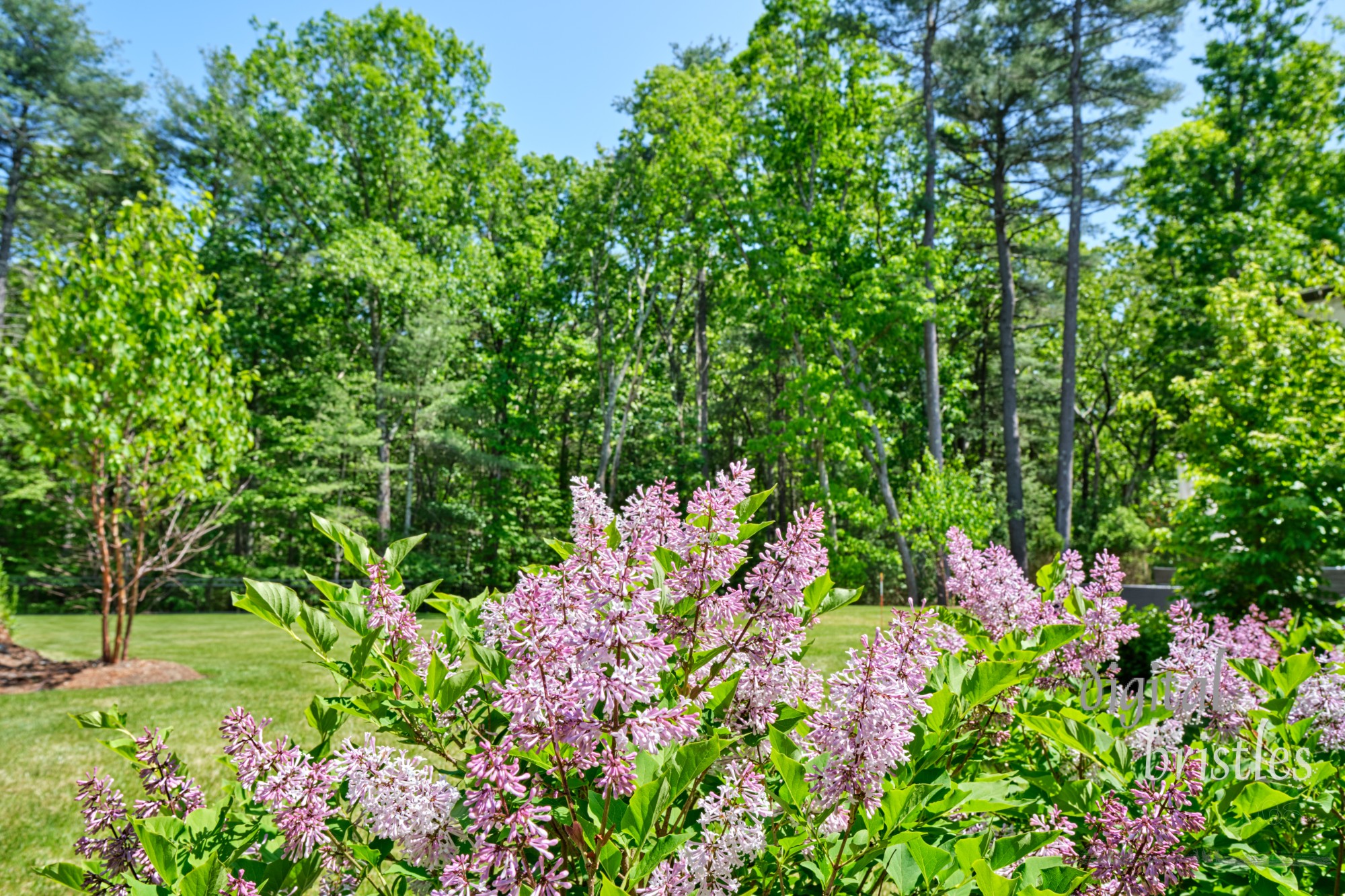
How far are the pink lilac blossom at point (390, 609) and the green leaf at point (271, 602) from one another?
16 centimetres

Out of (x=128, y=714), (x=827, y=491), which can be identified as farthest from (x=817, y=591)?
(x=827, y=491)

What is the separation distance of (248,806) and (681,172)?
18236mm

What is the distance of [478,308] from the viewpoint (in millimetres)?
21969

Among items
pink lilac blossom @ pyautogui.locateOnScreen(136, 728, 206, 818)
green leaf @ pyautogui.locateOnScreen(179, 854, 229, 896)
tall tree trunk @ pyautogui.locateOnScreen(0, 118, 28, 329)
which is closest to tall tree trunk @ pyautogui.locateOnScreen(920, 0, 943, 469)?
pink lilac blossom @ pyautogui.locateOnScreen(136, 728, 206, 818)

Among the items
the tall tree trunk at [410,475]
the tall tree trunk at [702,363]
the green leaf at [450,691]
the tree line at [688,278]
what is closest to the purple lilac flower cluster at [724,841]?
the green leaf at [450,691]

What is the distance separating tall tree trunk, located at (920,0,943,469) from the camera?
50.6 ft

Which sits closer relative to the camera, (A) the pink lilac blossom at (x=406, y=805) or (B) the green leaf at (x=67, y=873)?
(B) the green leaf at (x=67, y=873)

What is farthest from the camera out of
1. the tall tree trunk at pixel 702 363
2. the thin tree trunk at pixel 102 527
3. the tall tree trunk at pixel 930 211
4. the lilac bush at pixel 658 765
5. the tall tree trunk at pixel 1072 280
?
the tall tree trunk at pixel 702 363

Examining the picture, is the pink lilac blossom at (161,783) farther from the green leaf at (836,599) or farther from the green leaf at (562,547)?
the green leaf at (836,599)

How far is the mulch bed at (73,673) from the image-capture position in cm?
785

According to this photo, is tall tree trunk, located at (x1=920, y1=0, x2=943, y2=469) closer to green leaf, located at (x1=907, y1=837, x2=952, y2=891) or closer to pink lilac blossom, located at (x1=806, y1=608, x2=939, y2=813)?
pink lilac blossom, located at (x1=806, y1=608, x2=939, y2=813)

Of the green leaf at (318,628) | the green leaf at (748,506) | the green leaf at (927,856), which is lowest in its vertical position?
the green leaf at (927,856)

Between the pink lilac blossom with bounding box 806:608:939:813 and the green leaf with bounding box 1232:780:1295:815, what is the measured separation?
23.1 inches

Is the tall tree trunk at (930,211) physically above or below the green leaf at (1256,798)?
above
